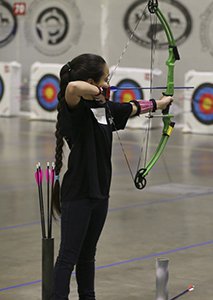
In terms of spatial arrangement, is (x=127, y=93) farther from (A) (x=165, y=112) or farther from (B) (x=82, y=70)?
(B) (x=82, y=70)

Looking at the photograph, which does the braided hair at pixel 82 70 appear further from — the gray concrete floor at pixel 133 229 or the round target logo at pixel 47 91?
the round target logo at pixel 47 91

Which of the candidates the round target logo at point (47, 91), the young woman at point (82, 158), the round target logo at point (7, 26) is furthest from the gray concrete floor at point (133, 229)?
the round target logo at point (7, 26)

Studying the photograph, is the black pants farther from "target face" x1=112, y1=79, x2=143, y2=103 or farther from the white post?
"target face" x1=112, y1=79, x2=143, y2=103

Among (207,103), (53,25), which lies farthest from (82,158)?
(53,25)

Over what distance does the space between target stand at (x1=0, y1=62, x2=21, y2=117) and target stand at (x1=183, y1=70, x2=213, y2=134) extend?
3905 millimetres

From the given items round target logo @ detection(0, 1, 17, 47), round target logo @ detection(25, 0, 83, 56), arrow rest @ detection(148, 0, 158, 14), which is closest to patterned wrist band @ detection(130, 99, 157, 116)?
arrow rest @ detection(148, 0, 158, 14)

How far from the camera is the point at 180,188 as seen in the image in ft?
30.4

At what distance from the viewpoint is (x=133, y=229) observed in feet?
23.5

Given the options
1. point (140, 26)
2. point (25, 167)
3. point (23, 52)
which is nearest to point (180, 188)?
point (25, 167)

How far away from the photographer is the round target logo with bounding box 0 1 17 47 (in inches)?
717

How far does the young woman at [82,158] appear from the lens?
4.12 metres

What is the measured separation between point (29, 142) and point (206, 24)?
4408 mm

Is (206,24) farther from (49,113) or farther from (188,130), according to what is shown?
(49,113)

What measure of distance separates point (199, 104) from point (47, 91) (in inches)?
135
